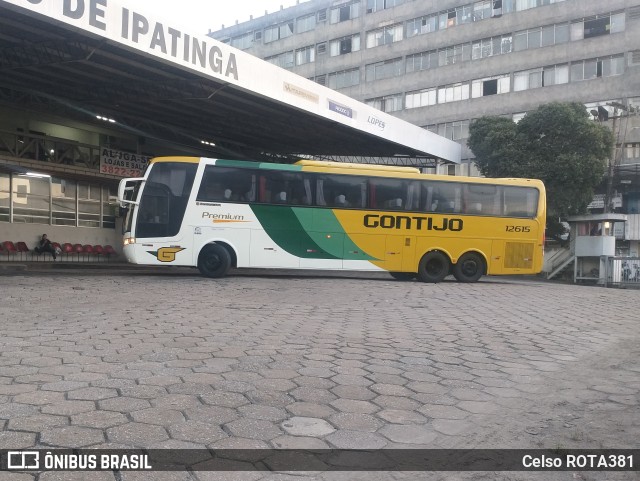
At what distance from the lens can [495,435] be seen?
3645mm

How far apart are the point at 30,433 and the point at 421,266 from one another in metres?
14.0

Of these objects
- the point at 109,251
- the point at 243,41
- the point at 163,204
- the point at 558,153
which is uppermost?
the point at 243,41

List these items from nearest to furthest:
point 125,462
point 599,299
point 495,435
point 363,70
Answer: point 125,462 < point 495,435 < point 599,299 < point 363,70

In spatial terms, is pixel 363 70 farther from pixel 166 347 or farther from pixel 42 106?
pixel 166 347

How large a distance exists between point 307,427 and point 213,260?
39.3 feet

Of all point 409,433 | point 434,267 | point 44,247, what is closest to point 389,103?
point 44,247

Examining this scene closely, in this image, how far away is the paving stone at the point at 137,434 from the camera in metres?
3.22

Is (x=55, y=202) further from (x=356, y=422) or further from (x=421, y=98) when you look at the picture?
(x=421, y=98)

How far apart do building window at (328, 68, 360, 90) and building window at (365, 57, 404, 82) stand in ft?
3.99

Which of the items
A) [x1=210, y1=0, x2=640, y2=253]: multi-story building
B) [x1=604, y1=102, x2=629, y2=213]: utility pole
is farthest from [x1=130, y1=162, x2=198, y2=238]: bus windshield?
[x1=210, y1=0, x2=640, y2=253]: multi-story building

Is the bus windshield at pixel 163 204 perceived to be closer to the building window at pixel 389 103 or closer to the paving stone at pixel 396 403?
the paving stone at pixel 396 403

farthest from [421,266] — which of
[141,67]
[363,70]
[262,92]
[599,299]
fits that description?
[363,70]

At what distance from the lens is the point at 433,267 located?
16.6 m

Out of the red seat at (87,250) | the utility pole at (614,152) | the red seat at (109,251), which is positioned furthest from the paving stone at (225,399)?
the utility pole at (614,152)
